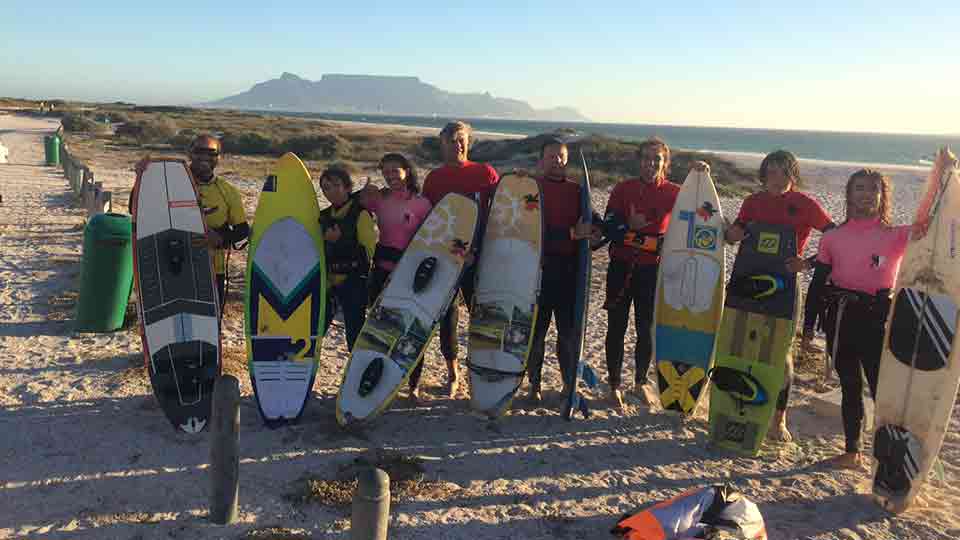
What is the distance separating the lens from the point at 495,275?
202 inches

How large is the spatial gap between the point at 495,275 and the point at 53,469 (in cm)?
312

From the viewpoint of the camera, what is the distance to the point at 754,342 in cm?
467

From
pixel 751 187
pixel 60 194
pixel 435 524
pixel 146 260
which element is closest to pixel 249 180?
pixel 60 194

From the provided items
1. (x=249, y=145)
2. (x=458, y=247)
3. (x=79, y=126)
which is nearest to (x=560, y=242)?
(x=458, y=247)

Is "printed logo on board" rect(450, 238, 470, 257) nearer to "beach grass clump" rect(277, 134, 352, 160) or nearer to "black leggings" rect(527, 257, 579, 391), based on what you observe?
"black leggings" rect(527, 257, 579, 391)

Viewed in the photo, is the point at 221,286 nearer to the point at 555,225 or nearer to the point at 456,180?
the point at 456,180

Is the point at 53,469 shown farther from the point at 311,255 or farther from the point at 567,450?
the point at 567,450

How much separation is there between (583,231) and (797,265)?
4.56 feet

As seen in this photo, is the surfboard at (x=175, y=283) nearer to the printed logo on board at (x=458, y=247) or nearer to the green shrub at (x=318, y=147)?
the printed logo on board at (x=458, y=247)

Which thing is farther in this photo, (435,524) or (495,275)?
(495,275)

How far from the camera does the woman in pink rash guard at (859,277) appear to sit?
398cm

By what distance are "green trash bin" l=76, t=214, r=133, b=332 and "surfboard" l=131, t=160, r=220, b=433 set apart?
135 cm

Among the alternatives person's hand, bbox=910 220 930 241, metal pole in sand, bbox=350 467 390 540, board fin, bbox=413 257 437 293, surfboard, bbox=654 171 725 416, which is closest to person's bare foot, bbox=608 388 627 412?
surfboard, bbox=654 171 725 416

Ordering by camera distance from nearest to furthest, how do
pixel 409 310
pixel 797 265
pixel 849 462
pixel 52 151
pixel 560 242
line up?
pixel 797 265, pixel 849 462, pixel 560 242, pixel 409 310, pixel 52 151
